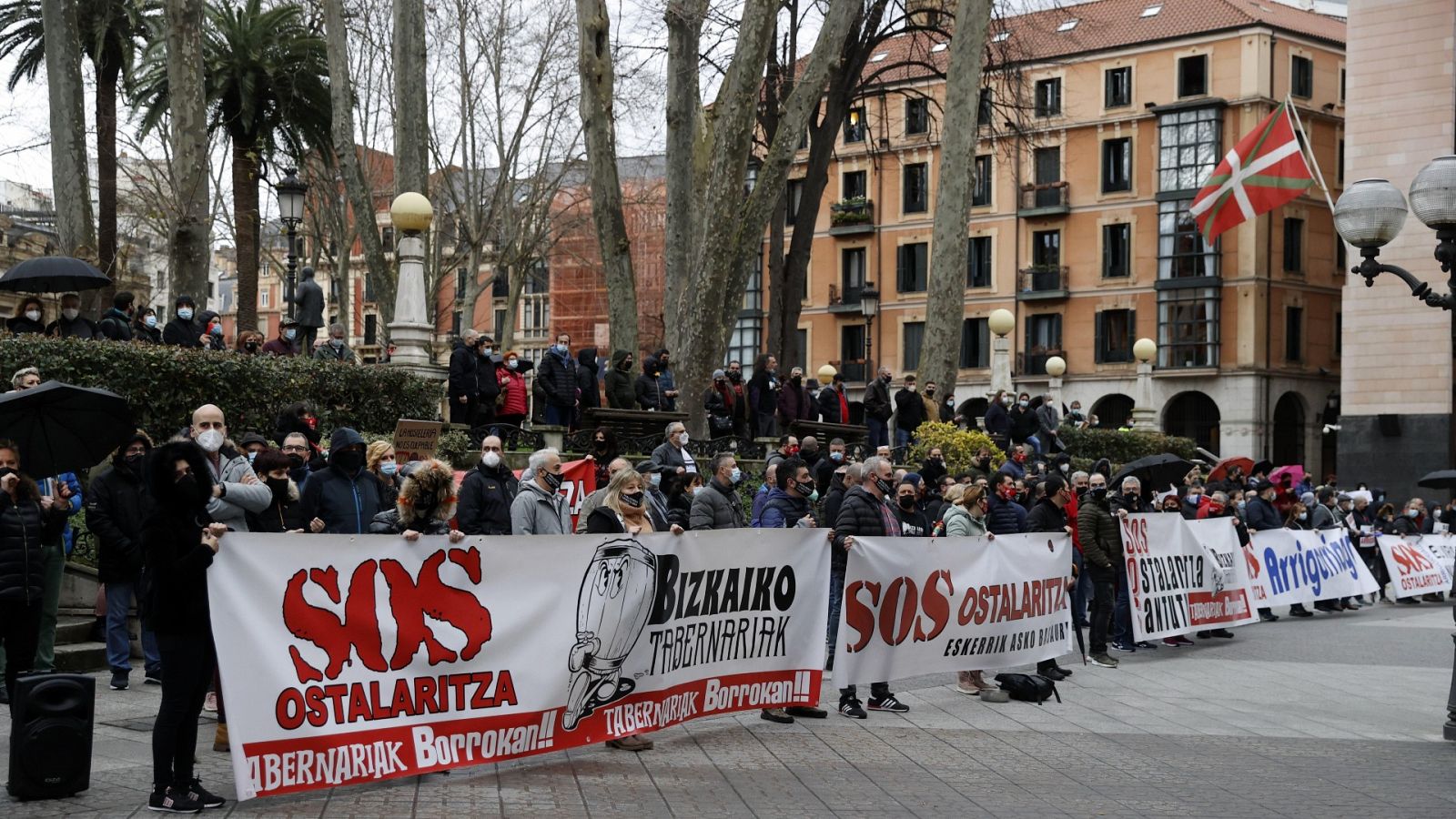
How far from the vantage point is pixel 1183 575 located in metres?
16.8

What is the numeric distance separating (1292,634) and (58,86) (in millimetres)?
18451

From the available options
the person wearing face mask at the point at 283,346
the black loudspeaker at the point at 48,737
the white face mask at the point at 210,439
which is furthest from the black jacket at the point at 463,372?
the black loudspeaker at the point at 48,737

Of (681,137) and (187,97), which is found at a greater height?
(681,137)

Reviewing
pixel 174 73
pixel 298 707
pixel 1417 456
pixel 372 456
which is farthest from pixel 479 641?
pixel 1417 456

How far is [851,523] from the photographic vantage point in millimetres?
11680

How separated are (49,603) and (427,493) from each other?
3679 millimetres

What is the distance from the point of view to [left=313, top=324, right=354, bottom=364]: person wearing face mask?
19281 millimetres

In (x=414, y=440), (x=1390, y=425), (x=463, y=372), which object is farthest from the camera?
(x=1390, y=425)

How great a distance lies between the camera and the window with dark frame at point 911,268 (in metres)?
67.4

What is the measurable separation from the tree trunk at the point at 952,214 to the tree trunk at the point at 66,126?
14.1 metres

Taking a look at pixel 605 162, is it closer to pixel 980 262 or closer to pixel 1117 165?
pixel 1117 165

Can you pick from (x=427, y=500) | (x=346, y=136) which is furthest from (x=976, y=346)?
(x=427, y=500)

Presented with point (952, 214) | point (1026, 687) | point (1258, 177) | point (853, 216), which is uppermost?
point (853, 216)

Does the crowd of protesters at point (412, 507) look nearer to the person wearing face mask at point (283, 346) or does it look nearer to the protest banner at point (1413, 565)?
the person wearing face mask at point (283, 346)
